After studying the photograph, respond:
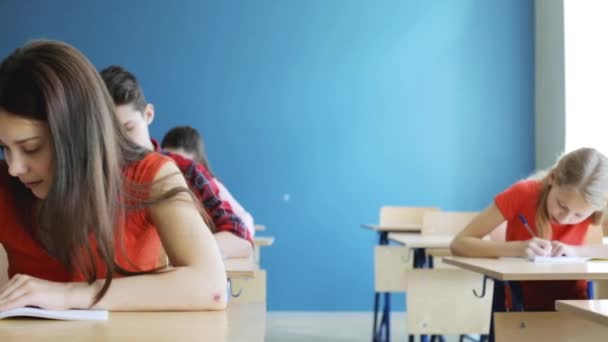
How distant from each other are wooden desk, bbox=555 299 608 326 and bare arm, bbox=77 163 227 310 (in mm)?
576

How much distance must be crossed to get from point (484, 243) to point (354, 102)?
294 cm

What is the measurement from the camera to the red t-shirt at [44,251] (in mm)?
1274

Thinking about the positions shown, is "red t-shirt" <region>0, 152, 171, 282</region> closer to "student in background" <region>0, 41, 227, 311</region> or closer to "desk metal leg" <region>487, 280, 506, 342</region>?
"student in background" <region>0, 41, 227, 311</region>

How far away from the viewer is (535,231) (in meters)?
2.48

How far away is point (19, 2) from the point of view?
17.6ft

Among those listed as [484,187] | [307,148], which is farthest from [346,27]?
[484,187]

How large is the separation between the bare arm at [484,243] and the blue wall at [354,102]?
268 cm

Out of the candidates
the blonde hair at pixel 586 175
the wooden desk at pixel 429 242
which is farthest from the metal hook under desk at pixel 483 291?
the blonde hair at pixel 586 175

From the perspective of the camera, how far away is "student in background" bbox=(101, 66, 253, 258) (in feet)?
6.53

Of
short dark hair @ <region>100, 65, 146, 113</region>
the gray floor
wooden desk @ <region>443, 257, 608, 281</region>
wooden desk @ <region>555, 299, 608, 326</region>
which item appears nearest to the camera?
wooden desk @ <region>555, 299, 608, 326</region>

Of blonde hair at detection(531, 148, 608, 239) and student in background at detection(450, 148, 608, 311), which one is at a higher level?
blonde hair at detection(531, 148, 608, 239)

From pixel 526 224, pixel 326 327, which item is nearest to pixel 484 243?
pixel 526 224

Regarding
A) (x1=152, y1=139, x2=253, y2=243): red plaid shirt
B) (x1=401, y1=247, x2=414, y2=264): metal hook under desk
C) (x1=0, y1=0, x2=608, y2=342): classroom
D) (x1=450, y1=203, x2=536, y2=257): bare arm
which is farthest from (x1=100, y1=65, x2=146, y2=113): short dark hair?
(x1=0, y1=0, x2=608, y2=342): classroom

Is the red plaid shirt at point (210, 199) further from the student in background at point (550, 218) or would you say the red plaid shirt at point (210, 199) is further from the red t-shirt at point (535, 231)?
the red t-shirt at point (535, 231)
